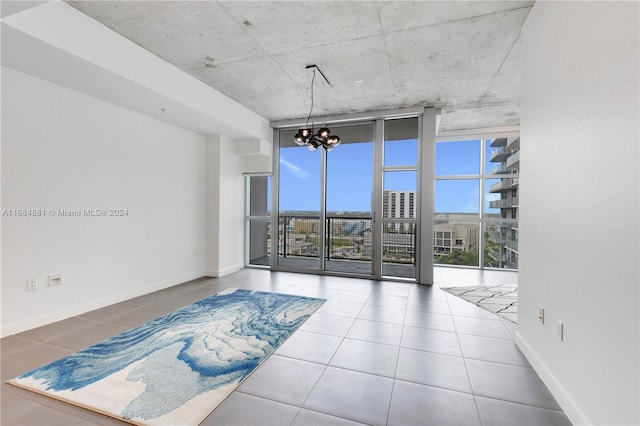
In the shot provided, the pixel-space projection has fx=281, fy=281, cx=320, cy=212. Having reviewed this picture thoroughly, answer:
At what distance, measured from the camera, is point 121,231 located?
3709 mm

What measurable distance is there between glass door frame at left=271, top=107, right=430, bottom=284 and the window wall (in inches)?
60.9

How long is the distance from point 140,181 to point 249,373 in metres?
3.18

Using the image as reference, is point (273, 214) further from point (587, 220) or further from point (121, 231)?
point (587, 220)

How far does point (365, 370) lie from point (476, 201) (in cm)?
527

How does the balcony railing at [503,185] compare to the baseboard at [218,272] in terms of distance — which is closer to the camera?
the baseboard at [218,272]

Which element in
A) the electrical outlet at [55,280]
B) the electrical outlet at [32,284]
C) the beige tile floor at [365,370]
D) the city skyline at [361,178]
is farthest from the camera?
the city skyline at [361,178]

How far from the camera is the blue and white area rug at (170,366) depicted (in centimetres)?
175

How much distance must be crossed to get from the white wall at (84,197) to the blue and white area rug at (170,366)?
3.44 ft

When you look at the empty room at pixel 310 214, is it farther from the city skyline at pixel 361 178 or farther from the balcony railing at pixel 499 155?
the balcony railing at pixel 499 155

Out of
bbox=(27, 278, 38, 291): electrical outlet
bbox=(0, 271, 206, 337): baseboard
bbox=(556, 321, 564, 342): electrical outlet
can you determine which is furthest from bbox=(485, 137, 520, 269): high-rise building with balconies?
bbox=(27, 278, 38, 291): electrical outlet

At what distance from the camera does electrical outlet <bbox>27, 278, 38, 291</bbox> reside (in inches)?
110

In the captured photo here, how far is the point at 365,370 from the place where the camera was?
7.06 ft

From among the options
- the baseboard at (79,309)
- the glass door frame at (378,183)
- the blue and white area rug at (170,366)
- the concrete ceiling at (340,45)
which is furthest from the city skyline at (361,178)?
the blue and white area rug at (170,366)

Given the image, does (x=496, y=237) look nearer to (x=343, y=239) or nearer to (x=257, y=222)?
(x=343, y=239)
